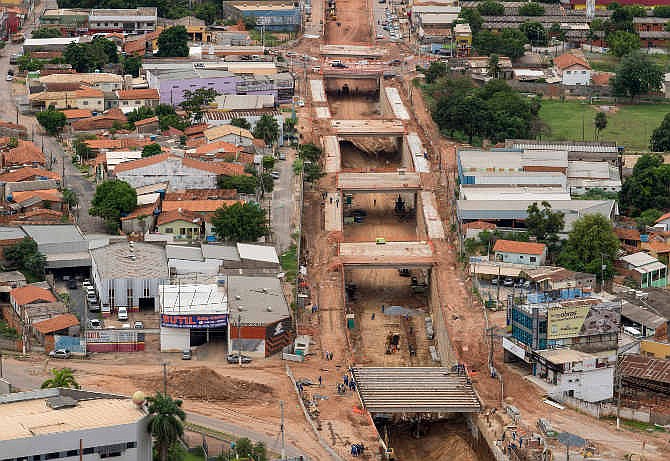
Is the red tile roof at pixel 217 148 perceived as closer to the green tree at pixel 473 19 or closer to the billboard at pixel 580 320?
the billboard at pixel 580 320

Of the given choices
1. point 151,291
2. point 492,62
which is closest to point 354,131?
point 492,62

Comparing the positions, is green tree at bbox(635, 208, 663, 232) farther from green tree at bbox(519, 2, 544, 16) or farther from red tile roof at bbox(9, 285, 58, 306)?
green tree at bbox(519, 2, 544, 16)

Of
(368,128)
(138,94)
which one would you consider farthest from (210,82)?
(368,128)

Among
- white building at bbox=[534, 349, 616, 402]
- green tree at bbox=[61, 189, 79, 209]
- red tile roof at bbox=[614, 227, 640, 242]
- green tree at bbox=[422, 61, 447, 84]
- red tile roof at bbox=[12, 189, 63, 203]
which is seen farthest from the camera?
green tree at bbox=[422, 61, 447, 84]

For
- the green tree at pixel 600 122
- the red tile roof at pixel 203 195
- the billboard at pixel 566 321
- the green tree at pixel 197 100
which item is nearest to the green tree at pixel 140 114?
the green tree at pixel 197 100

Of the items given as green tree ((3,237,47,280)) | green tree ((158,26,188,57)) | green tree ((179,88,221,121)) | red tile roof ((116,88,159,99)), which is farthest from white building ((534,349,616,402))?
green tree ((158,26,188,57))

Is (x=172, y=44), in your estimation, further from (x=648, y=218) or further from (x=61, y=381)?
(x=61, y=381)
